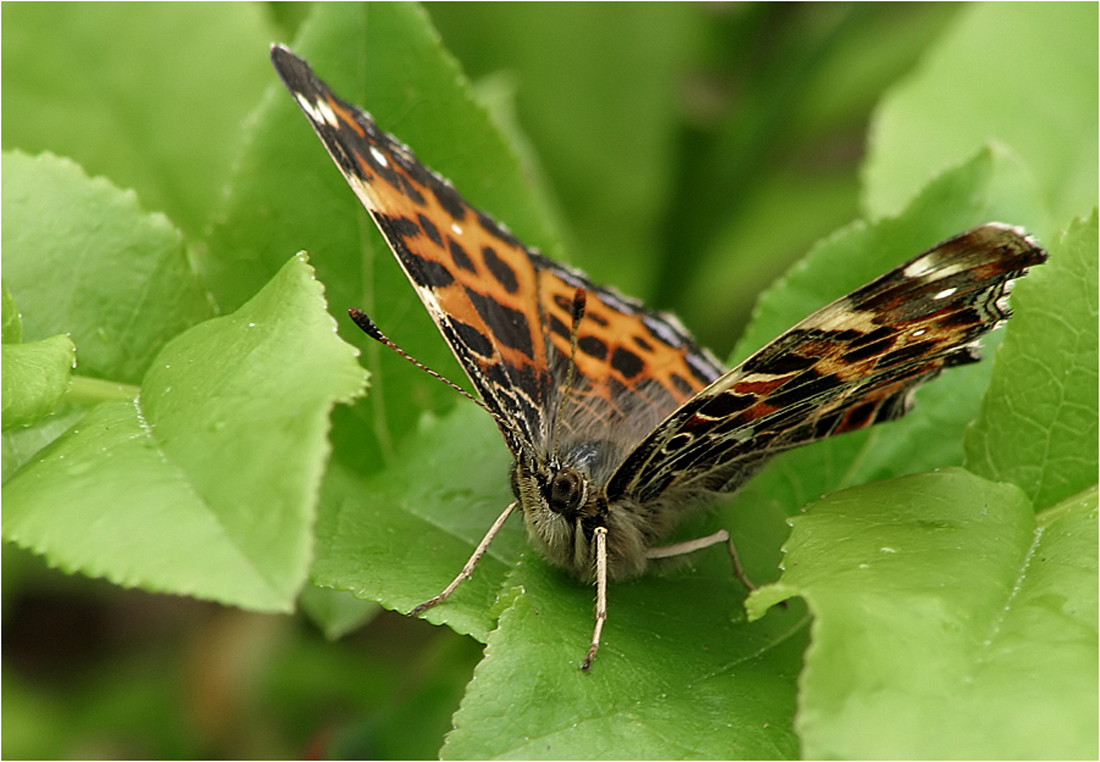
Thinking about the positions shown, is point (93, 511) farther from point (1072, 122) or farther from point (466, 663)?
point (1072, 122)

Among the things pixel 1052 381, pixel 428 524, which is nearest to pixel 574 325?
pixel 428 524

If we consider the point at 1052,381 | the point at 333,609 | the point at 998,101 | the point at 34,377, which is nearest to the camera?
the point at 34,377

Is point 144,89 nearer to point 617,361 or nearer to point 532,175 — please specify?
point 532,175

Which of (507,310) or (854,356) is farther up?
(507,310)

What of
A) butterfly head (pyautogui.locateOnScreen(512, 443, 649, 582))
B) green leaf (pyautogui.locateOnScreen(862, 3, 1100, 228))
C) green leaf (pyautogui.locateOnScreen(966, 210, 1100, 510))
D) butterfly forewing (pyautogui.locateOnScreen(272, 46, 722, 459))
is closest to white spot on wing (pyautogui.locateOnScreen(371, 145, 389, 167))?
butterfly forewing (pyautogui.locateOnScreen(272, 46, 722, 459))

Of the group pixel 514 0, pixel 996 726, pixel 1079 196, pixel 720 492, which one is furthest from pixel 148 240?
pixel 514 0
